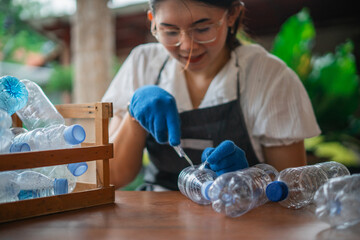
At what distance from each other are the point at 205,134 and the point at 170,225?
2.44 feet

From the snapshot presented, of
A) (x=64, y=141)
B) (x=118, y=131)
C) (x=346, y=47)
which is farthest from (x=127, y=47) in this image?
(x=64, y=141)

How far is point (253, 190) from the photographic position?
842mm

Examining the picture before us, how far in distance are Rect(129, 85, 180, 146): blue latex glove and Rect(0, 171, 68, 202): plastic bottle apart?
310 millimetres

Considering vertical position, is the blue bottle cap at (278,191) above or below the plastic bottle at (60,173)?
below

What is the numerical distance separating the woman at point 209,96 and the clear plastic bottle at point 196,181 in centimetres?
24

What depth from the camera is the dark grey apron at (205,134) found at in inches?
55.6

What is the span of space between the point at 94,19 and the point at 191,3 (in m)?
2.10

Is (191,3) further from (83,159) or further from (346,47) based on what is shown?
(346,47)

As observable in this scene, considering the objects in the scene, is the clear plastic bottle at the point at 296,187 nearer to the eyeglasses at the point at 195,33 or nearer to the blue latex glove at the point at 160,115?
the blue latex glove at the point at 160,115

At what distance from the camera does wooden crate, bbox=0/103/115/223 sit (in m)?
0.74

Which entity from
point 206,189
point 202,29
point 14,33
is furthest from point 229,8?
point 14,33

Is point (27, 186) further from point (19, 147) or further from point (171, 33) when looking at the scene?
point (171, 33)

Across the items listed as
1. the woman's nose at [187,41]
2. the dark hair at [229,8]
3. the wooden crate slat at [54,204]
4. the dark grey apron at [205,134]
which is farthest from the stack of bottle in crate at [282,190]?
the dark hair at [229,8]

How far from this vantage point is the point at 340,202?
706mm
